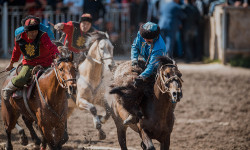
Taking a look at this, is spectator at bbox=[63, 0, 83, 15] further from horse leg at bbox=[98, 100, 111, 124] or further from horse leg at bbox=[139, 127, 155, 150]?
horse leg at bbox=[139, 127, 155, 150]

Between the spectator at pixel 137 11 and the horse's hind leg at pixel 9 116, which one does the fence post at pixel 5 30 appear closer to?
the spectator at pixel 137 11

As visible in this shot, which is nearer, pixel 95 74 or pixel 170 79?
pixel 170 79

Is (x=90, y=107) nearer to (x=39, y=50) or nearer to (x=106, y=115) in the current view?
(x=106, y=115)

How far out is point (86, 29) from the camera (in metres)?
8.37

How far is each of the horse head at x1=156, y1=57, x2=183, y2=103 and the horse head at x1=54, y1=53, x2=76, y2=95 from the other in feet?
3.62

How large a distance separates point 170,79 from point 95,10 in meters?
6.83

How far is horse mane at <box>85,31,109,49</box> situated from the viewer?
821cm

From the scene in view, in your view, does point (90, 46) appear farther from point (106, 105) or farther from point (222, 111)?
point (222, 111)

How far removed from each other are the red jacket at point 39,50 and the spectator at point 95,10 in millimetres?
4787

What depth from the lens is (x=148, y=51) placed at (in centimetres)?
629

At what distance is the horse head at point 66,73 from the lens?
5.73 meters

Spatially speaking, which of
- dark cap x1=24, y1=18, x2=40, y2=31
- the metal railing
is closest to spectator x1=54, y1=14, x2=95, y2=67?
dark cap x1=24, y1=18, x2=40, y2=31

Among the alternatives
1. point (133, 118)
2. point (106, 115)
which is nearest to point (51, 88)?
point (133, 118)

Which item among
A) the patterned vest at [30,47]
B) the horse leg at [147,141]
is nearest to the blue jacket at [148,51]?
the horse leg at [147,141]
